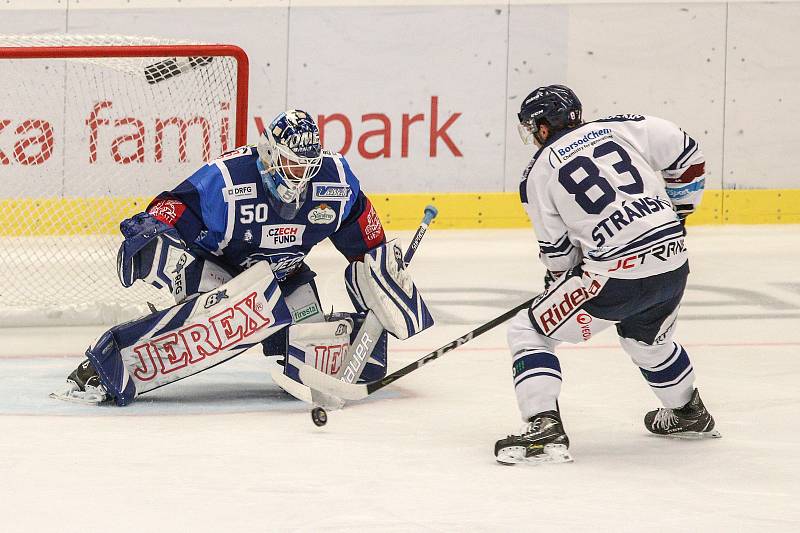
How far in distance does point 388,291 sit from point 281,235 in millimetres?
371

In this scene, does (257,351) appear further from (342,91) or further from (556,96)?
(342,91)

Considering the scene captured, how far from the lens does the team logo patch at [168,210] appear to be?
386 cm

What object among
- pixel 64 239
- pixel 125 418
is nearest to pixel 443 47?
pixel 64 239

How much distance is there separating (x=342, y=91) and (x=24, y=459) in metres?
4.66

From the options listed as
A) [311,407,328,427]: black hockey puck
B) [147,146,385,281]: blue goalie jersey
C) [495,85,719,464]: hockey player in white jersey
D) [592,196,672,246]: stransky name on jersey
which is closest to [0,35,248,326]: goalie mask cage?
[147,146,385,281]: blue goalie jersey

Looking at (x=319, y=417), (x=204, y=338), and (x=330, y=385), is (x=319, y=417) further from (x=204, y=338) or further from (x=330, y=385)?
(x=204, y=338)

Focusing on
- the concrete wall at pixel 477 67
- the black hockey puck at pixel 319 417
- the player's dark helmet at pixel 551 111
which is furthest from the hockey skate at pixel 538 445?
the concrete wall at pixel 477 67

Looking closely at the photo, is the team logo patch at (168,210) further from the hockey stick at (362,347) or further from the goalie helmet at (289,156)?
the hockey stick at (362,347)

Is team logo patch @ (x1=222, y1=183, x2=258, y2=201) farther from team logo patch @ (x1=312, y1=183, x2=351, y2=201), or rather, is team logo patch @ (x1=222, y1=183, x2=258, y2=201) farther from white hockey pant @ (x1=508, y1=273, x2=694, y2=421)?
white hockey pant @ (x1=508, y1=273, x2=694, y2=421)

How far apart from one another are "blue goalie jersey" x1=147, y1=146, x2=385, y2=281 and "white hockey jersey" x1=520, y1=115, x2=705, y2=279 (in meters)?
0.82

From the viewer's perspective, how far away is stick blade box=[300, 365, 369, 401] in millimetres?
3777

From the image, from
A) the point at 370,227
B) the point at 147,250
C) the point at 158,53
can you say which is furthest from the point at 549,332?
the point at 158,53

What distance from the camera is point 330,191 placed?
157 inches

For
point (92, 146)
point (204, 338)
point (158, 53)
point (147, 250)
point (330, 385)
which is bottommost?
point (330, 385)
